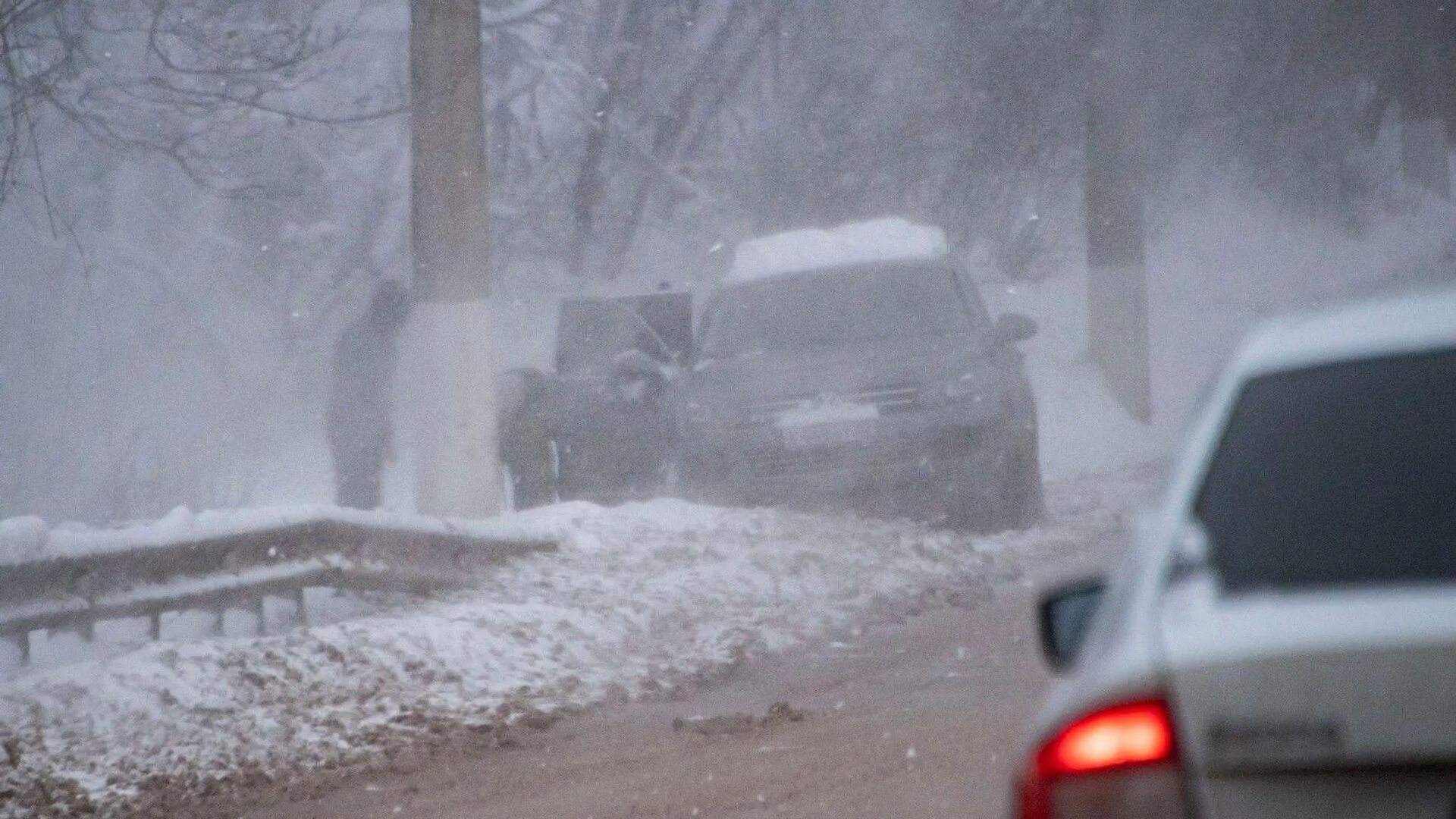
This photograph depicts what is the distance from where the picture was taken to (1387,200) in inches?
1384

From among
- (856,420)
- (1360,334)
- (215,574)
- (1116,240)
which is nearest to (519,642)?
(215,574)

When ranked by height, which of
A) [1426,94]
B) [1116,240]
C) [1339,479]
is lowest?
[1339,479]

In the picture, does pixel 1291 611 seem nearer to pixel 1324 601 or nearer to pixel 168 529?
pixel 1324 601

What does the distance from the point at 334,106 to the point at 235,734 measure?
55.7ft

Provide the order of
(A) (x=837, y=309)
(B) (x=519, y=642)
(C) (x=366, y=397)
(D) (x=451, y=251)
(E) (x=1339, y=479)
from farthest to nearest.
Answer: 1. (C) (x=366, y=397)
2. (A) (x=837, y=309)
3. (D) (x=451, y=251)
4. (B) (x=519, y=642)
5. (E) (x=1339, y=479)

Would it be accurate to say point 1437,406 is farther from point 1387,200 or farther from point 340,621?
point 1387,200

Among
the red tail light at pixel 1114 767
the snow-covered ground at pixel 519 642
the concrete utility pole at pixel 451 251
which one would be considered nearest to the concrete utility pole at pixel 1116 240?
the snow-covered ground at pixel 519 642

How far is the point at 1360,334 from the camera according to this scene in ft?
10.2

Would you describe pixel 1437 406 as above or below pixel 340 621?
above

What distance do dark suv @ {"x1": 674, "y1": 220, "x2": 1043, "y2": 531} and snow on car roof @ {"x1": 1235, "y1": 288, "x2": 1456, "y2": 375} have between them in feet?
32.6

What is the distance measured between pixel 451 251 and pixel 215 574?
4.58 m

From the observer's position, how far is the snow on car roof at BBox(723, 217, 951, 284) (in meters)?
15.0

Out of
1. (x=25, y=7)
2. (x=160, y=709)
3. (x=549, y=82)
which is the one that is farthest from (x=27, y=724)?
(x=549, y=82)

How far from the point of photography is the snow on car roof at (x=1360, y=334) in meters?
3.04
